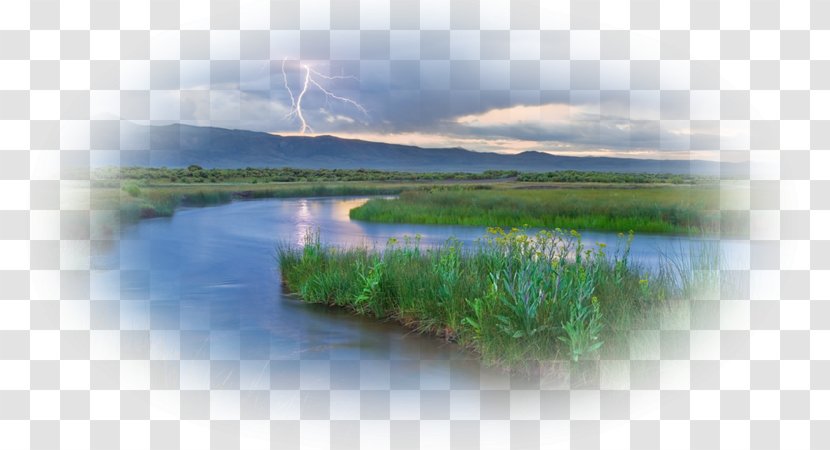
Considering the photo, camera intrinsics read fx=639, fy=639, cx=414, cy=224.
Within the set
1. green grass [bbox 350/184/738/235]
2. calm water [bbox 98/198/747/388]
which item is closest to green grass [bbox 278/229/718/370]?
calm water [bbox 98/198/747/388]

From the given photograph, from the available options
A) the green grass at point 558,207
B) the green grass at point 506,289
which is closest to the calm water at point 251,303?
the green grass at point 506,289

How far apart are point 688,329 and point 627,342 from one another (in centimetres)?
151

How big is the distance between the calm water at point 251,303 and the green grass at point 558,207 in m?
1.00

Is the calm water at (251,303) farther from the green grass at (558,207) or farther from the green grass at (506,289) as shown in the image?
the green grass at (558,207)

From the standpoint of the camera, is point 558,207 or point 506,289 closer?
point 506,289

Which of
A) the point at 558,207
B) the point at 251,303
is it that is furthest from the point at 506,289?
the point at 558,207

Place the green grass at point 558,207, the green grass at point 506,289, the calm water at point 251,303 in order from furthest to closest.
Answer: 1. the green grass at point 558,207
2. the calm water at point 251,303
3. the green grass at point 506,289

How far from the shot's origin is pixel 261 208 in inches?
1356

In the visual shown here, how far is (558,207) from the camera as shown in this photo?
2659 cm

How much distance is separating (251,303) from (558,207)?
1529 cm

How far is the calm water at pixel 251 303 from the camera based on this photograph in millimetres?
11216

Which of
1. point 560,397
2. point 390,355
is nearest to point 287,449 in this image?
point 390,355

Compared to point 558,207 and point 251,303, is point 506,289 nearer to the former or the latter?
point 251,303

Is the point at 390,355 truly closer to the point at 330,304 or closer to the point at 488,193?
the point at 330,304
